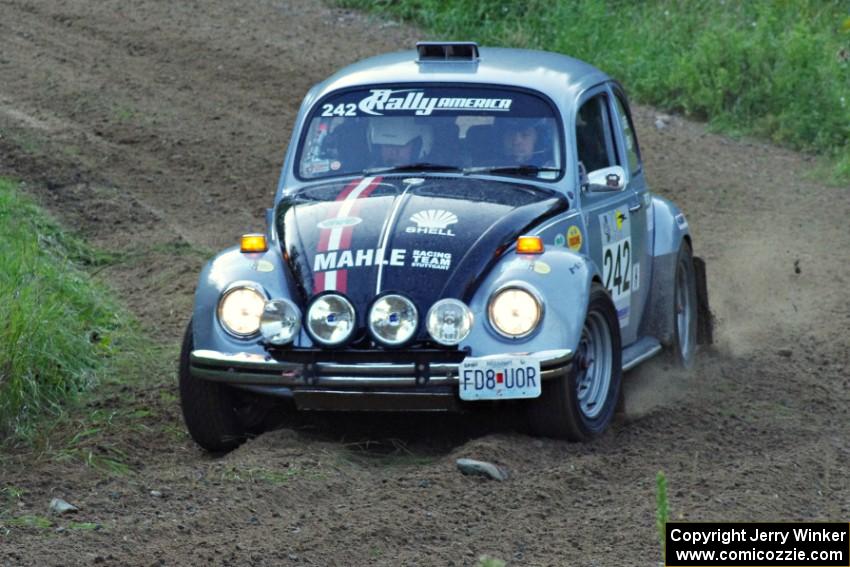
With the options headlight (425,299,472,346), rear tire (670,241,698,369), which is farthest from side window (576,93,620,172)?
headlight (425,299,472,346)

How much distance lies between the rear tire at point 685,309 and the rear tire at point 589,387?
4.91ft

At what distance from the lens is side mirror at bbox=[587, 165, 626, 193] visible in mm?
7168

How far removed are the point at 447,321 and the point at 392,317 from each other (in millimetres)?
223

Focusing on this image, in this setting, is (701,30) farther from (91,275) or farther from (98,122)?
(91,275)

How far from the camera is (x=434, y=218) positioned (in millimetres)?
6555

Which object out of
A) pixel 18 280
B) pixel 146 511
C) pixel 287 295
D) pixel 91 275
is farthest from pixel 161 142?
pixel 146 511

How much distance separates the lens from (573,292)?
6.32 m

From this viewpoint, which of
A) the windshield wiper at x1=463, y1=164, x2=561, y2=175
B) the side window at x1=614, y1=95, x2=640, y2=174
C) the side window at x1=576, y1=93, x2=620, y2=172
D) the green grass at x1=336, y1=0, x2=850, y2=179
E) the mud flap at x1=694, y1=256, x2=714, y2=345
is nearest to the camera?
the windshield wiper at x1=463, y1=164, x2=561, y2=175

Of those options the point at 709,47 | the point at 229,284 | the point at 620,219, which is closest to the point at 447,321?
the point at 229,284

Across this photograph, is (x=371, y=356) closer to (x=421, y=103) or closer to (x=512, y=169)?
(x=512, y=169)

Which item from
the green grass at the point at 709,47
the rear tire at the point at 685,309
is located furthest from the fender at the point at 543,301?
the green grass at the point at 709,47

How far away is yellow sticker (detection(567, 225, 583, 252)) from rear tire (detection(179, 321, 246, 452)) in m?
1.64

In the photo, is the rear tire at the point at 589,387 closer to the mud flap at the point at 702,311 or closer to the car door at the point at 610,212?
the car door at the point at 610,212

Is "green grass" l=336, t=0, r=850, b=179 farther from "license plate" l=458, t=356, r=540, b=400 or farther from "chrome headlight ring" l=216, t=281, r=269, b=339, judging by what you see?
"chrome headlight ring" l=216, t=281, r=269, b=339
